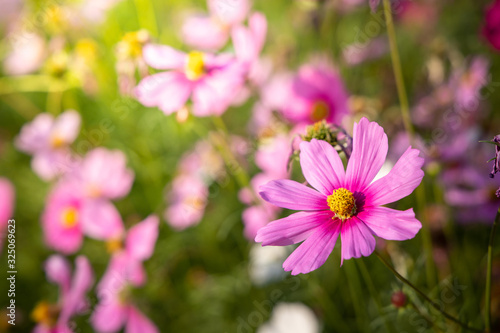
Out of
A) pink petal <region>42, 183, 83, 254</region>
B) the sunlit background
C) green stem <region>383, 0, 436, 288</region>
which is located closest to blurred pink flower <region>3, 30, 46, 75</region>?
the sunlit background

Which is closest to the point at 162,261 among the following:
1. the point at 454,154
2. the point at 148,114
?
the point at 148,114

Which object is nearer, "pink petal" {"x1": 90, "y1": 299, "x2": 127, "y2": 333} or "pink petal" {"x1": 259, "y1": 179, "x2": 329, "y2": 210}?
"pink petal" {"x1": 259, "y1": 179, "x2": 329, "y2": 210}

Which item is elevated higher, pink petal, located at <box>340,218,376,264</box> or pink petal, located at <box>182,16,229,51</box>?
pink petal, located at <box>182,16,229,51</box>

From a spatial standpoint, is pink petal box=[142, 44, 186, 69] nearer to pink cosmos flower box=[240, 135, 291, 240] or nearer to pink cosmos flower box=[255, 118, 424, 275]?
pink cosmos flower box=[240, 135, 291, 240]

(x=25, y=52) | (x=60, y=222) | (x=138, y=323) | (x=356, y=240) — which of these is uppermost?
(x=25, y=52)

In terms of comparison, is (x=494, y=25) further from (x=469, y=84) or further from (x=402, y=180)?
(x=402, y=180)

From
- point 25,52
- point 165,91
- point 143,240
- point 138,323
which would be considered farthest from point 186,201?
point 25,52

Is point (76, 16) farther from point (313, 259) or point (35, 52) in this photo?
point (313, 259)
